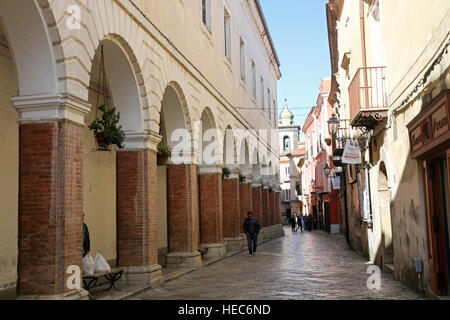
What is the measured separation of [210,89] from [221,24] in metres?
3.48

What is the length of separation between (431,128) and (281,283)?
522 centimetres

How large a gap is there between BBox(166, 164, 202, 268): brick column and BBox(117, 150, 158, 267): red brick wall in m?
2.99

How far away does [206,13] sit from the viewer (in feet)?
56.6

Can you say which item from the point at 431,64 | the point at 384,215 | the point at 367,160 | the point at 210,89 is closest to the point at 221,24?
the point at 210,89

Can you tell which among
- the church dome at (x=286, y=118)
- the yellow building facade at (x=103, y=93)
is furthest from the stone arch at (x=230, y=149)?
the church dome at (x=286, y=118)

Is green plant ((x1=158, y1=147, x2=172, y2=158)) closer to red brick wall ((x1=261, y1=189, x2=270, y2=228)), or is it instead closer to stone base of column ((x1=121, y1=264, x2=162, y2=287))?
stone base of column ((x1=121, y1=264, x2=162, y2=287))

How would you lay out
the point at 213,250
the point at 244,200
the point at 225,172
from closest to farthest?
1. the point at 213,250
2. the point at 225,172
3. the point at 244,200

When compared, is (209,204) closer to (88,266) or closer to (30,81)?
(88,266)

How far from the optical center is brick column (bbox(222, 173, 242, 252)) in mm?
20141

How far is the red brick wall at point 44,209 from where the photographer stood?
7.36 meters

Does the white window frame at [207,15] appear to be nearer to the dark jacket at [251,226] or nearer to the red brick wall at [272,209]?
the dark jacket at [251,226]

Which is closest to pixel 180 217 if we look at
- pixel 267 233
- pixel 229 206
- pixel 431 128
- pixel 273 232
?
pixel 229 206

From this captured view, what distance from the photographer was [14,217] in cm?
1101

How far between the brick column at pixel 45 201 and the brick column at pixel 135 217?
3.15 meters
